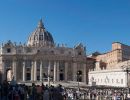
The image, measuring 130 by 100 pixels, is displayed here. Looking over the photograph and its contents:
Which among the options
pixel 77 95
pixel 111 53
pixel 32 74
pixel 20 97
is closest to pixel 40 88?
pixel 20 97

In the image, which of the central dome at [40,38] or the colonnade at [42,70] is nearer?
the colonnade at [42,70]

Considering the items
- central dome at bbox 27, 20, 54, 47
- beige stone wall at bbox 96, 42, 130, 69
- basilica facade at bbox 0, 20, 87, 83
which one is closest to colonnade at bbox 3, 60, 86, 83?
basilica facade at bbox 0, 20, 87, 83

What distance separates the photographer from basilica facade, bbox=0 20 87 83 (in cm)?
8381

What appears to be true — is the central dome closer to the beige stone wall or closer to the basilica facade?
the basilica facade

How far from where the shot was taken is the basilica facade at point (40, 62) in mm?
83812

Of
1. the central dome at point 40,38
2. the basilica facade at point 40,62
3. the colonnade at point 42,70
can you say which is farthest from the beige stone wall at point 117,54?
the central dome at point 40,38

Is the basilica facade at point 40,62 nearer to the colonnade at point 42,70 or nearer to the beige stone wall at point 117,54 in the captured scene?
the colonnade at point 42,70

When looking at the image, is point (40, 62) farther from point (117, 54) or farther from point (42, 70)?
point (117, 54)

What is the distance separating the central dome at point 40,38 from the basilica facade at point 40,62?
28.0 ft

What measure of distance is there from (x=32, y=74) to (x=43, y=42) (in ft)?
40.5

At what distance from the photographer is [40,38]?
95.4 meters

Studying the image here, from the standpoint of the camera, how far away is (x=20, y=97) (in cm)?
2119

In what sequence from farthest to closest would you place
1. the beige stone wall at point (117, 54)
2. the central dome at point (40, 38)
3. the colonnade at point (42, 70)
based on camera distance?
the central dome at point (40, 38)
the beige stone wall at point (117, 54)
the colonnade at point (42, 70)

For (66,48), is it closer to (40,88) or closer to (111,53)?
(111,53)
